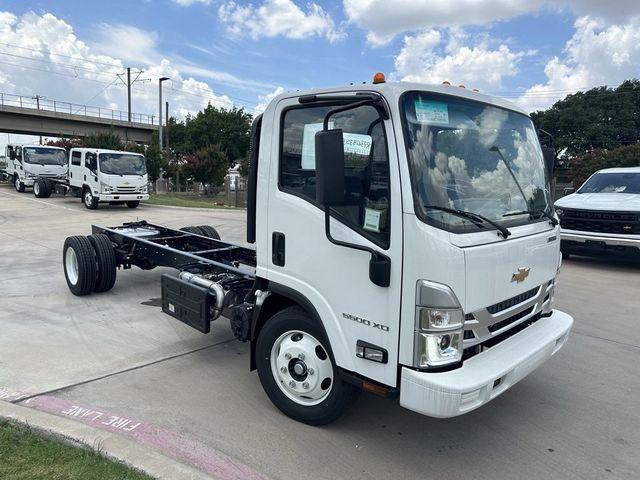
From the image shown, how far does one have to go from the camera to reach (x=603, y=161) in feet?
137

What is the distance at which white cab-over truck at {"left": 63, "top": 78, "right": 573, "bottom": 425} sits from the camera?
273 cm

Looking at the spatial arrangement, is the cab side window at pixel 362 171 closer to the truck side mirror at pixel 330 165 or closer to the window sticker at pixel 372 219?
the window sticker at pixel 372 219

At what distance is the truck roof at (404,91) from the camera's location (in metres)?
2.84

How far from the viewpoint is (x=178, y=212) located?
1972cm

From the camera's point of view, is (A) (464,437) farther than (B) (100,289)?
No

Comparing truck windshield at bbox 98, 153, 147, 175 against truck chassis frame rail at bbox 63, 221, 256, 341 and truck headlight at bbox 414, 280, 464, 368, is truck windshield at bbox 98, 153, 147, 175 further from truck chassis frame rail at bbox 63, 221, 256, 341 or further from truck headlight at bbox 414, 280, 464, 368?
truck headlight at bbox 414, 280, 464, 368

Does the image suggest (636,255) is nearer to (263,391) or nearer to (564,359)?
(564,359)

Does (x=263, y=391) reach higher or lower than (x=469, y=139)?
lower

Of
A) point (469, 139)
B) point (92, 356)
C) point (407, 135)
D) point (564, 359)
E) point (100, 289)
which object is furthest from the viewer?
point (100, 289)

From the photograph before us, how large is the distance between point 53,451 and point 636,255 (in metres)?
9.73

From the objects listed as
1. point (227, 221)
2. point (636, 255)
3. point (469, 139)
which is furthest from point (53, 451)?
point (227, 221)

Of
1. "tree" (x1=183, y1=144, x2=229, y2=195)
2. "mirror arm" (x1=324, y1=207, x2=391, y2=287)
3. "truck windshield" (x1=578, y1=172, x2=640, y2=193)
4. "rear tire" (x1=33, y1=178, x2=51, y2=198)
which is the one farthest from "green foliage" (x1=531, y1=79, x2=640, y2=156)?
"mirror arm" (x1=324, y1=207, x2=391, y2=287)

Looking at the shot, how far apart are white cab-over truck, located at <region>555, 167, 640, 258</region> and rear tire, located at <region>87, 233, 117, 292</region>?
8.33 meters

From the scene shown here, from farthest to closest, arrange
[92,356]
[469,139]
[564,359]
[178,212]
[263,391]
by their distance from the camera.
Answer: [178,212] → [564,359] → [92,356] → [263,391] → [469,139]
